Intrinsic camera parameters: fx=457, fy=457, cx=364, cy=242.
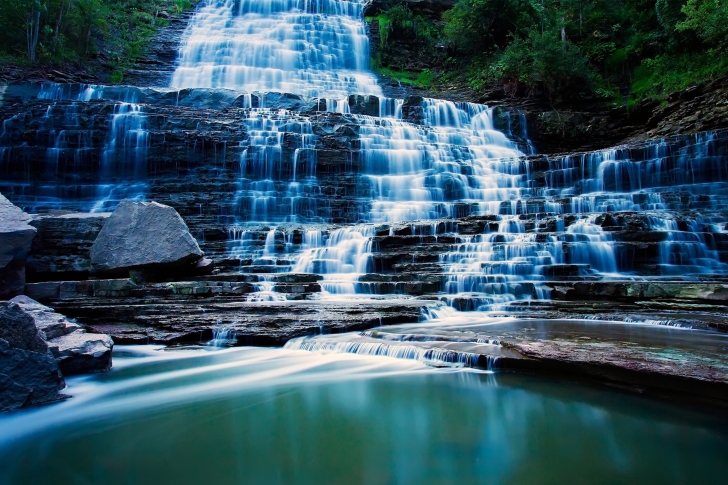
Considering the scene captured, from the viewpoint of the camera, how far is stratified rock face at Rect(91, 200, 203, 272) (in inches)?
367

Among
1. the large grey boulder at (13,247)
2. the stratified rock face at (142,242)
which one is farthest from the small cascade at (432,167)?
the large grey boulder at (13,247)

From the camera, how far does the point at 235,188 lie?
626 inches

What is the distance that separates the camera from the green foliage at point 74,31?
22.3 meters

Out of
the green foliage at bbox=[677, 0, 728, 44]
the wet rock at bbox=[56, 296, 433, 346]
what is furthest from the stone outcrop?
the green foliage at bbox=[677, 0, 728, 44]

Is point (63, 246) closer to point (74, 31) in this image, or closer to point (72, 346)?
point (72, 346)

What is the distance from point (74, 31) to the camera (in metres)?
24.6

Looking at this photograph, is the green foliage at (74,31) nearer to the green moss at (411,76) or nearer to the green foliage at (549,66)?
the green moss at (411,76)

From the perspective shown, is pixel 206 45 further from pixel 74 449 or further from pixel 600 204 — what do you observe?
pixel 74 449

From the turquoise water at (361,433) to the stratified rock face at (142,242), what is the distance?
4977 millimetres

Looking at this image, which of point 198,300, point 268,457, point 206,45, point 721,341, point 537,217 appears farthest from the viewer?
point 206,45

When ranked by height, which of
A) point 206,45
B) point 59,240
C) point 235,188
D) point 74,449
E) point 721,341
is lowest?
point 74,449

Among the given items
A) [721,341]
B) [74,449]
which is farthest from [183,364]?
[721,341]

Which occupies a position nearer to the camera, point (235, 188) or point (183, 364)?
point (183, 364)

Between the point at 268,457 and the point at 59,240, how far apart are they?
31.2 ft
